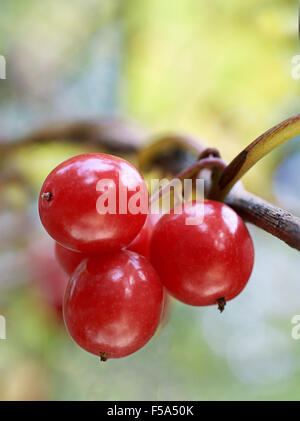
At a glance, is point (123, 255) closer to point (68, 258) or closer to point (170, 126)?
point (68, 258)

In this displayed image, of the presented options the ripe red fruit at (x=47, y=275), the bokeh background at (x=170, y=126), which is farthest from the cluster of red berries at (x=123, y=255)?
the bokeh background at (x=170, y=126)

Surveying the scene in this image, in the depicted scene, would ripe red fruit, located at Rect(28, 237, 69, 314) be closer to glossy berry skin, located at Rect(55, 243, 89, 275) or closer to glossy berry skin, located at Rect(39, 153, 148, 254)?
glossy berry skin, located at Rect(55, 243, 89, 275)

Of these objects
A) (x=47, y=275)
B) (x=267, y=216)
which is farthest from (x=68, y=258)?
(x=47, y=275)

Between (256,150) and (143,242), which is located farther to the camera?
(143,242)

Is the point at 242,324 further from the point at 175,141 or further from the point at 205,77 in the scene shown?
the point at 175,141

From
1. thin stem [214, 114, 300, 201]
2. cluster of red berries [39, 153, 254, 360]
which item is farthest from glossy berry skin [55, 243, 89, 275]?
thin stem [214, 114, 300, 201]

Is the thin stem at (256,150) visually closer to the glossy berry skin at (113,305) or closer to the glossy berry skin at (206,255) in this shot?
the glossy berry skin at (206,255)
